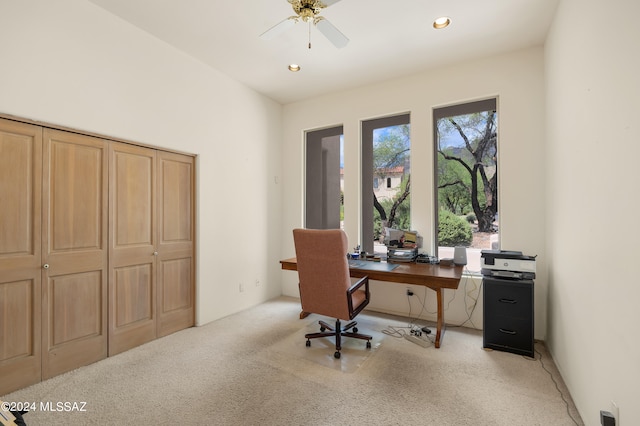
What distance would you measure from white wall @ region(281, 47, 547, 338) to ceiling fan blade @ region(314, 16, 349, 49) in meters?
1.64

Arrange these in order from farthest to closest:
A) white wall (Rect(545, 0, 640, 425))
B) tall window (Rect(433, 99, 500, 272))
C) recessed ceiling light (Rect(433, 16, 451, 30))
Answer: tall window (Rect(433, 99, 500, 272)), recessed ceiling light (Rect(433, 16, 451, 30)), white wall (Rect(545, 0, 640, 425))

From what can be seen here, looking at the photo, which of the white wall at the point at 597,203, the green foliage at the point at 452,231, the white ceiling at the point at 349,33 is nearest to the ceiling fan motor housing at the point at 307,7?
the white ceiling at the point at 349,33

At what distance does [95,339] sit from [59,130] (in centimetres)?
182

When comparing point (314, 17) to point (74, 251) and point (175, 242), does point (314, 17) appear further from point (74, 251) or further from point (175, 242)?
point (74, 251)

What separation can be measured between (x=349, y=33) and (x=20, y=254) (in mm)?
3389

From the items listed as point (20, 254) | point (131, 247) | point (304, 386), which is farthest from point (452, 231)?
point (20, 254)

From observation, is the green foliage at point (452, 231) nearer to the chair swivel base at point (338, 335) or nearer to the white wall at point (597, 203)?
the white wall at point (597, 203)

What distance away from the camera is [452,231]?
357 cm

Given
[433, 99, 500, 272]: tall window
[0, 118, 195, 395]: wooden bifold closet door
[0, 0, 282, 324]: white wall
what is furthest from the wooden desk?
[0, 118, 195, 395]: wooden bifold closet door

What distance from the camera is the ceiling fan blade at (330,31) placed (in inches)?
87.7

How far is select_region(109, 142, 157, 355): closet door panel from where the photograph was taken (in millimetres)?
2676

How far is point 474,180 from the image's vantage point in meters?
3.45

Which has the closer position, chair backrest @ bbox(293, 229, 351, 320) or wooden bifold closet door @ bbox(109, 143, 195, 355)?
chair backrest @ bbox(293, 229, 351, 320)

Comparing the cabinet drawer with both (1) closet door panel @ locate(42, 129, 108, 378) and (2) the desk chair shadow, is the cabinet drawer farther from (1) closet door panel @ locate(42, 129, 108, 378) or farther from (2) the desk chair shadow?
(1) closet door panel @ locate(42, 129, 108, 378)
